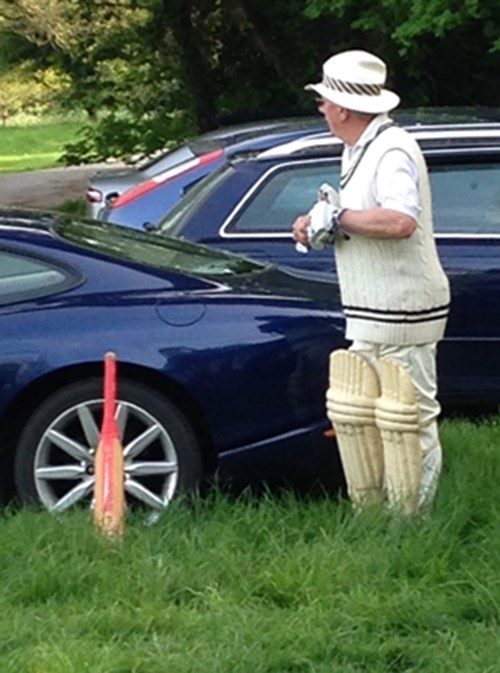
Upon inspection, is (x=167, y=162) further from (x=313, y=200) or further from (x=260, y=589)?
(x=260, y=589)

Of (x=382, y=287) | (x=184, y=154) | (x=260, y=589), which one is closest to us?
(x=260, y=589)

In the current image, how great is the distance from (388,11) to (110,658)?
36.6ft

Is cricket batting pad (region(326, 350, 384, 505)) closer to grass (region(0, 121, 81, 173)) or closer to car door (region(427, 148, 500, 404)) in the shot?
car door (region(427, 148, 500, 404))

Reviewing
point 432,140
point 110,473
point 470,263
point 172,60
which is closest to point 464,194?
point 432,140

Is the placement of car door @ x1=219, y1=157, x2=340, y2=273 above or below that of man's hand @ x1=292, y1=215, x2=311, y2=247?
above

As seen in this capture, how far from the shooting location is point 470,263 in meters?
7.79

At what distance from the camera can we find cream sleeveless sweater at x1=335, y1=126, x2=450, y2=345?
5566mm

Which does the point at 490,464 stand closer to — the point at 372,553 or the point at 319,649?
the point at 372,553

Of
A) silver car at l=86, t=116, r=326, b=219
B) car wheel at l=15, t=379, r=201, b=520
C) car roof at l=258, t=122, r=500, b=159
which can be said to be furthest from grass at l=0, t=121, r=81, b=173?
car wheel at l=15, t=379, r=201, b=520

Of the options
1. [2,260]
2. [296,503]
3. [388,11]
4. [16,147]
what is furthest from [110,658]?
[16,147]

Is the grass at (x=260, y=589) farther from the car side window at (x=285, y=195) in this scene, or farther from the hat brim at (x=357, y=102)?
the car side window at (x=285, y=195)

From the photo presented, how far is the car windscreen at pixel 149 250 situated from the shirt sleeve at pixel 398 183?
1.12m

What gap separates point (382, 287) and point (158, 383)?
3.21ft

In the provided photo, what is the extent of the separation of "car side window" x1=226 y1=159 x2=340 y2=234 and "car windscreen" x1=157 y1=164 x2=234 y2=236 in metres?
0.21
